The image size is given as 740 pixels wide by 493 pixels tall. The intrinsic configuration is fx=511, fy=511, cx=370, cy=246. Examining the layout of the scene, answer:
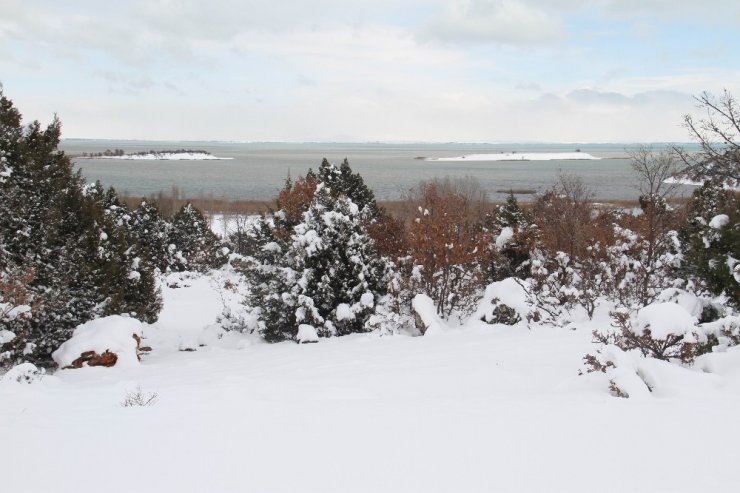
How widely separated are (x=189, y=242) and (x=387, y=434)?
123 feet

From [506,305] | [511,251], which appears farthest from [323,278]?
[511,251]

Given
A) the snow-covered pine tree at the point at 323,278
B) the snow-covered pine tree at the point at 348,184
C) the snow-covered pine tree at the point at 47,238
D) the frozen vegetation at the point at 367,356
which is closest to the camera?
the frozen vegetation at the point at 367,356

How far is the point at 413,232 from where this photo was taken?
1588cm

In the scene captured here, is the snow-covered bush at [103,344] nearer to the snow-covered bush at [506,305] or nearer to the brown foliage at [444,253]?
the brown foliage at [444,253]

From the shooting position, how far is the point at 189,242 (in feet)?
129

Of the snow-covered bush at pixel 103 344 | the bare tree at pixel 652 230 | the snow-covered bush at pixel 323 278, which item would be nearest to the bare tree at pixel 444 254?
the snow-covered bush at pixel 323 278

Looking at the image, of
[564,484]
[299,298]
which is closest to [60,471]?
[564,484]

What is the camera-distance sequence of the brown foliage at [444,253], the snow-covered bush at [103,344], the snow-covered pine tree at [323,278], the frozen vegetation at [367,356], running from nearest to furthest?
the frozen vegetation at [367,356] → the snow-covered bush at [103,344] → the snow-covered pine tree at [323,278] → the brown foliage at [444,253]

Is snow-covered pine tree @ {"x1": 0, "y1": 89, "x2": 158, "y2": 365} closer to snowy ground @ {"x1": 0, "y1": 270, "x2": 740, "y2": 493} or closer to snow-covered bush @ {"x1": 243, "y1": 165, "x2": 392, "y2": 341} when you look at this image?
snow-covered bush @ {"x1": 243, "y1": 165, "x2": 392, "y2": 341}

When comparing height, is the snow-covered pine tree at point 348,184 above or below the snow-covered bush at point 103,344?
above

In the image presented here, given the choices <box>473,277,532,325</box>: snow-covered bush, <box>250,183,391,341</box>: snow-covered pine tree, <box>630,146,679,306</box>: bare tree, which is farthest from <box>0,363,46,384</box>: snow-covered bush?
<box>630,146,679,306</box>: bare tree

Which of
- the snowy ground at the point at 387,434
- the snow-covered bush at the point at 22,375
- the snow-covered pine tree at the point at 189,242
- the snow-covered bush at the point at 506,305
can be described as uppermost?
the snowy ground at the point at 387,434

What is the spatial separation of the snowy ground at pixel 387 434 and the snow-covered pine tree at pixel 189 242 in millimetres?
32202

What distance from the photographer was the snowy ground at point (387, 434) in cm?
400
